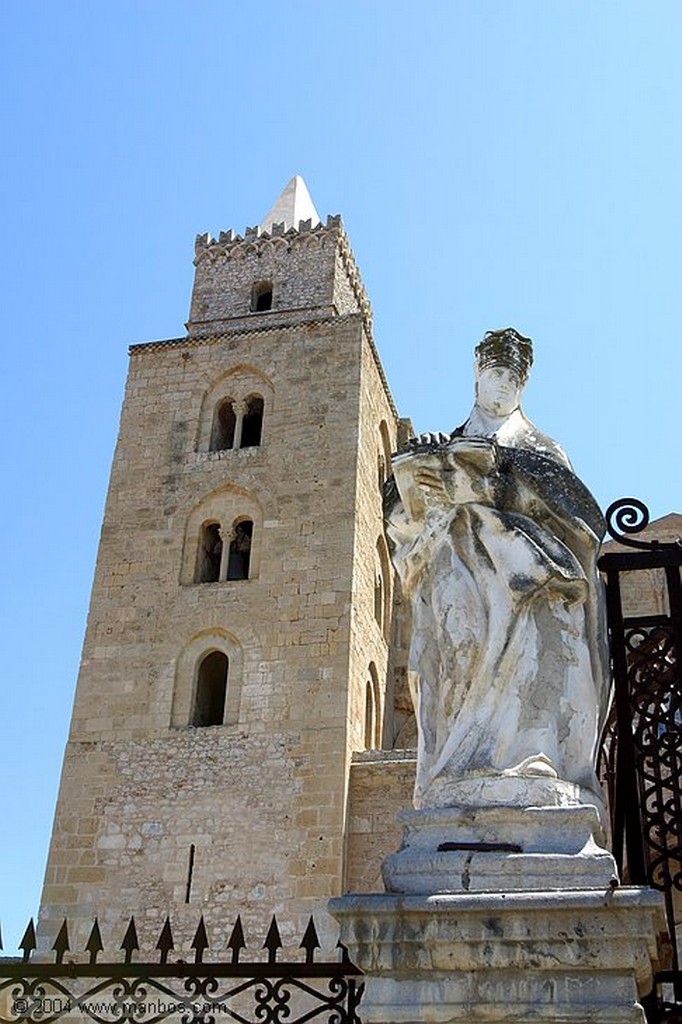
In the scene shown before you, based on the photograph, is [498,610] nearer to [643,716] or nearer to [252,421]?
[643,716]

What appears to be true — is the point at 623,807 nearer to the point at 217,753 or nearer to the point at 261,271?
the point at 217,753

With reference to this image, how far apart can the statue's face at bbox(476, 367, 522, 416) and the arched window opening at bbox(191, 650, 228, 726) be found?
51.3 ft

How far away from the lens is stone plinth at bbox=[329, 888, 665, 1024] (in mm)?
2896

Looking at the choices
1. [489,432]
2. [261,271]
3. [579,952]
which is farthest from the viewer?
[261,271]

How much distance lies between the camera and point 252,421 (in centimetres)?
2312

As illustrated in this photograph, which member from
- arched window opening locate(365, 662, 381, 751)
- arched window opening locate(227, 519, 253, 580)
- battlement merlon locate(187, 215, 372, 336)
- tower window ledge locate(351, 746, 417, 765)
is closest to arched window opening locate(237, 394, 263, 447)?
arched window opening locate(227, 519, 253, 580)

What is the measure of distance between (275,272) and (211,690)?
1020 cm

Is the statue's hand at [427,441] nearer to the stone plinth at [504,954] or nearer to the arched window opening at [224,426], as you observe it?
the stone plinth at [504,954]

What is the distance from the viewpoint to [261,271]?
2625 centimetres

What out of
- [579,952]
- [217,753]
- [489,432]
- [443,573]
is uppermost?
[217,753]

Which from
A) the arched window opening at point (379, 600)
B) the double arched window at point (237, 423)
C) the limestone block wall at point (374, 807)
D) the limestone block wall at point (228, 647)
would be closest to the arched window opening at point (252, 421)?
the double arched window at point (237, 423)

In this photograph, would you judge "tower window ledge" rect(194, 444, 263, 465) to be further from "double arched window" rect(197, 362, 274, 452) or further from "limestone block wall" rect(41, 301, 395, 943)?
"double arched window" rect(197, 362, 274, 452)

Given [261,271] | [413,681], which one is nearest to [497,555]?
[413,681]

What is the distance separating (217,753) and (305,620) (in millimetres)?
2566
